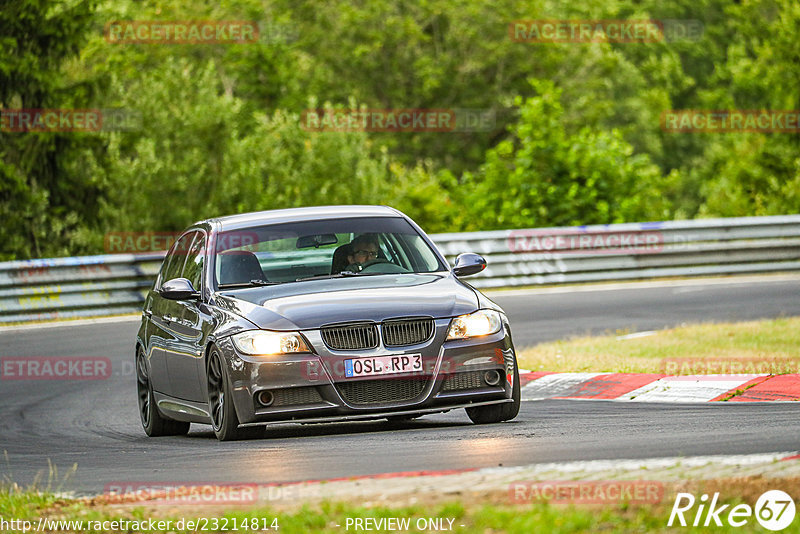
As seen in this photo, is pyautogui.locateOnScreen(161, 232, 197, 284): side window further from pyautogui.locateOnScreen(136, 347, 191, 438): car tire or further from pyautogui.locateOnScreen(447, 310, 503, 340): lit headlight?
pyautogui.locateOnScreen(447, 310, 503, 340): lit headlight

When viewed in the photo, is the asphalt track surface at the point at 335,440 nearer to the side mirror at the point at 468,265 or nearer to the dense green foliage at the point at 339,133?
the side mirror at the point at 468,265

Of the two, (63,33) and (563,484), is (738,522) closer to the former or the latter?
(563,484)

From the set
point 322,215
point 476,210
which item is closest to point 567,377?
point 322,215

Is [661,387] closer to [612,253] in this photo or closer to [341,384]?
[341,384]

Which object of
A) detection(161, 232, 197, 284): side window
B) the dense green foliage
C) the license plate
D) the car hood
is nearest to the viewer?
the license plate

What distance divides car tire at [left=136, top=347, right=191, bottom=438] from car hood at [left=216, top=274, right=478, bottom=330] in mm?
1558

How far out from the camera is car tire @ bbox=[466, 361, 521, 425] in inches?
390

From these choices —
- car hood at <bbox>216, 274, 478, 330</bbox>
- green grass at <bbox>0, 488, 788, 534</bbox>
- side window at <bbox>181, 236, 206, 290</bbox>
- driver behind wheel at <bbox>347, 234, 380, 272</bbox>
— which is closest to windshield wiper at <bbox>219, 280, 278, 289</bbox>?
car hood at <bbox>216, 274, 478, 330</bbox>

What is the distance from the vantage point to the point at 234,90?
57188 mm

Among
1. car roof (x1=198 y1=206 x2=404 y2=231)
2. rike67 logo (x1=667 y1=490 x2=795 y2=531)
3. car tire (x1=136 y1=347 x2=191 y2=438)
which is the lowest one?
car tire (x1=136 y1=347 x2=191 y2=438)

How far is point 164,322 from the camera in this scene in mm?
11070

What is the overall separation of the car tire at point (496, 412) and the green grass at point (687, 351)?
9.08 feet

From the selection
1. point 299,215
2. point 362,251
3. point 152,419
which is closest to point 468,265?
point 362,251

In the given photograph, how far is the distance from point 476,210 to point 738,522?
25.2 meters
